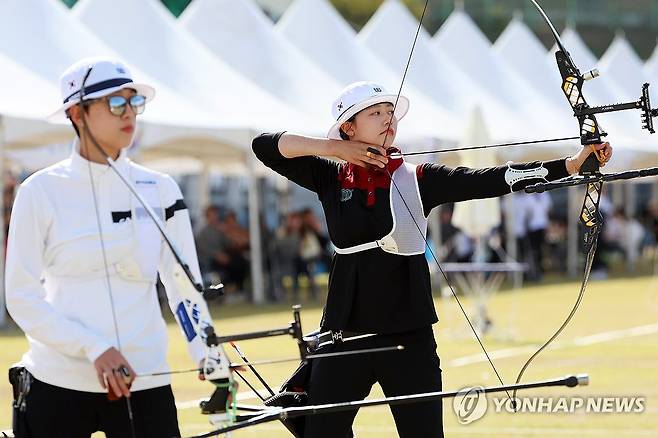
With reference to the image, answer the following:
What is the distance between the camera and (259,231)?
23703 mm

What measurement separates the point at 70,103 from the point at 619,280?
1051 inches

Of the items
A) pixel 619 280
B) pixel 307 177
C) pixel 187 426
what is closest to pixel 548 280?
pixel 619 280

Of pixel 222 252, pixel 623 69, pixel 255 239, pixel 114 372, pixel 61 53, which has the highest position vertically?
pixel 623 69

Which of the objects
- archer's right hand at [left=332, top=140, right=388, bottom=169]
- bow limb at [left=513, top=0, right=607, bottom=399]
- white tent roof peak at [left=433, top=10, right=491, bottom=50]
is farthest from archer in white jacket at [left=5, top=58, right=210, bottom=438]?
white tent roof peak at [left=433, top=10, right=491, bottom=50]

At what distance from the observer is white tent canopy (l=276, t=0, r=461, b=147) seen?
25219 mm

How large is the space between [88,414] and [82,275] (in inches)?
18.3

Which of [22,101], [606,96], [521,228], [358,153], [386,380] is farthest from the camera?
[606,96]

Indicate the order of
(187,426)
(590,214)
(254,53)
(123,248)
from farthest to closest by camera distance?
(254,53) → (187,426) → (590,214) → (123,248)

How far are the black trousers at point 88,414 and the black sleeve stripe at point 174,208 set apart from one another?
0.59 meters

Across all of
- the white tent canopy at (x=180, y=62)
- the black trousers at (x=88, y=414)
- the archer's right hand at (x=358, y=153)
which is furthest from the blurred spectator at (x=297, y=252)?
the black trousers at (x=88, y=414)

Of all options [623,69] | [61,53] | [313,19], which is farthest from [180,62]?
[623,69]

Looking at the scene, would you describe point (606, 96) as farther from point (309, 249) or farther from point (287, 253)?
point (287, 253)

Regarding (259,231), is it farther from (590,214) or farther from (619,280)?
(590,214)

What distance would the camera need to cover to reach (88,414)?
15.0 ft
